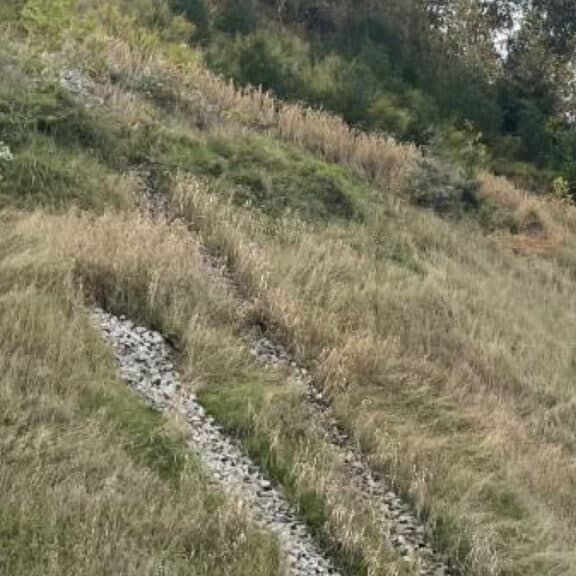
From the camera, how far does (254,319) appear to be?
7.06 metres

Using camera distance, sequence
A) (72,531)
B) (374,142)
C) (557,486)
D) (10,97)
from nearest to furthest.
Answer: (72,531) → (557,486) → (10,97) → (374,142)

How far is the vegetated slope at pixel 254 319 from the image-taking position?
4.54m

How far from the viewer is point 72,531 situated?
3967 millimetres

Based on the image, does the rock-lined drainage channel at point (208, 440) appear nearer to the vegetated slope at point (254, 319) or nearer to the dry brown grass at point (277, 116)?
the vegetated slope at point (254, 319)

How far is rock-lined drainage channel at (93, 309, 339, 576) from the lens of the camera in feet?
15.2

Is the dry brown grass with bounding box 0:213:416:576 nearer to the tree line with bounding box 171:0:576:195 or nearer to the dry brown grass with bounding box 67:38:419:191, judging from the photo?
the dry brown grass with bounding box 67:38:419:191

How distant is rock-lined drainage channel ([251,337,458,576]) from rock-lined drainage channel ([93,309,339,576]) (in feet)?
1.91

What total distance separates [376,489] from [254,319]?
205cm

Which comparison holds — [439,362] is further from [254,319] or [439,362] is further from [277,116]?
[277,116]

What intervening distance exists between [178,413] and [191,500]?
91 cm

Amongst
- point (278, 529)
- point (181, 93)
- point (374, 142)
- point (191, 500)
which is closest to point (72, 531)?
point (191, 500)

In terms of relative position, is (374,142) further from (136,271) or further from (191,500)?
(191,500)

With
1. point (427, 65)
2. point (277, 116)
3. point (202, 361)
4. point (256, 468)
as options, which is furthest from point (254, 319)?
point (427, 65)

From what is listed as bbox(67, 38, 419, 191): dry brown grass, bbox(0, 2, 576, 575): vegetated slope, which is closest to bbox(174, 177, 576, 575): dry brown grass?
bbox(0, 2, 576, 575): vegetated slope
